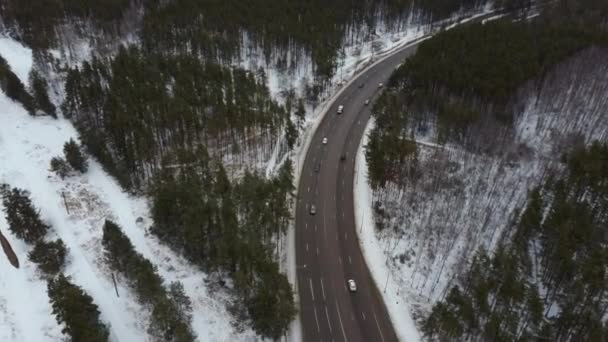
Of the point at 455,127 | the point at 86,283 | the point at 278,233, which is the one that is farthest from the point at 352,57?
the point at 86,283

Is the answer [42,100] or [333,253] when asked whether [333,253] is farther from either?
[42,100]

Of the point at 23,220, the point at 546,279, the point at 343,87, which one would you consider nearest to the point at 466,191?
the point at 546,279

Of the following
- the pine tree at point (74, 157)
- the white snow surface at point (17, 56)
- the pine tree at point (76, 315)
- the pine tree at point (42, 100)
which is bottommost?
the pine tree at point (76, 315)

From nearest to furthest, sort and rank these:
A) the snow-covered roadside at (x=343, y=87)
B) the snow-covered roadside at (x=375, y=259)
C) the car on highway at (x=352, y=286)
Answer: the snow-covered roadside at (x=375, y=259), the snow-covered roadside at (x=343, y=87), the car on highway at (x=352, y=286)

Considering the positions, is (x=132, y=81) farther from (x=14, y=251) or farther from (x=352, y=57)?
(x=352, y=57)

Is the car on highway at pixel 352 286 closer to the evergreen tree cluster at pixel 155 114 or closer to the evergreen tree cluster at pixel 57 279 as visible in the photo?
the evergreen tree cluster at pixel 57 279

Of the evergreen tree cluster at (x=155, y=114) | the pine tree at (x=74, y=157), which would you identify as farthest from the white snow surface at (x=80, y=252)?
the evergreen tree cluster at (x=155, y=114)

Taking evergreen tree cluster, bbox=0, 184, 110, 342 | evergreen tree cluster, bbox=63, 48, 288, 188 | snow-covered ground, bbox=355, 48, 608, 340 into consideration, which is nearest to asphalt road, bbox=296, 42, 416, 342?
snow-covered ground, bbox=355, 48, 608, 340
